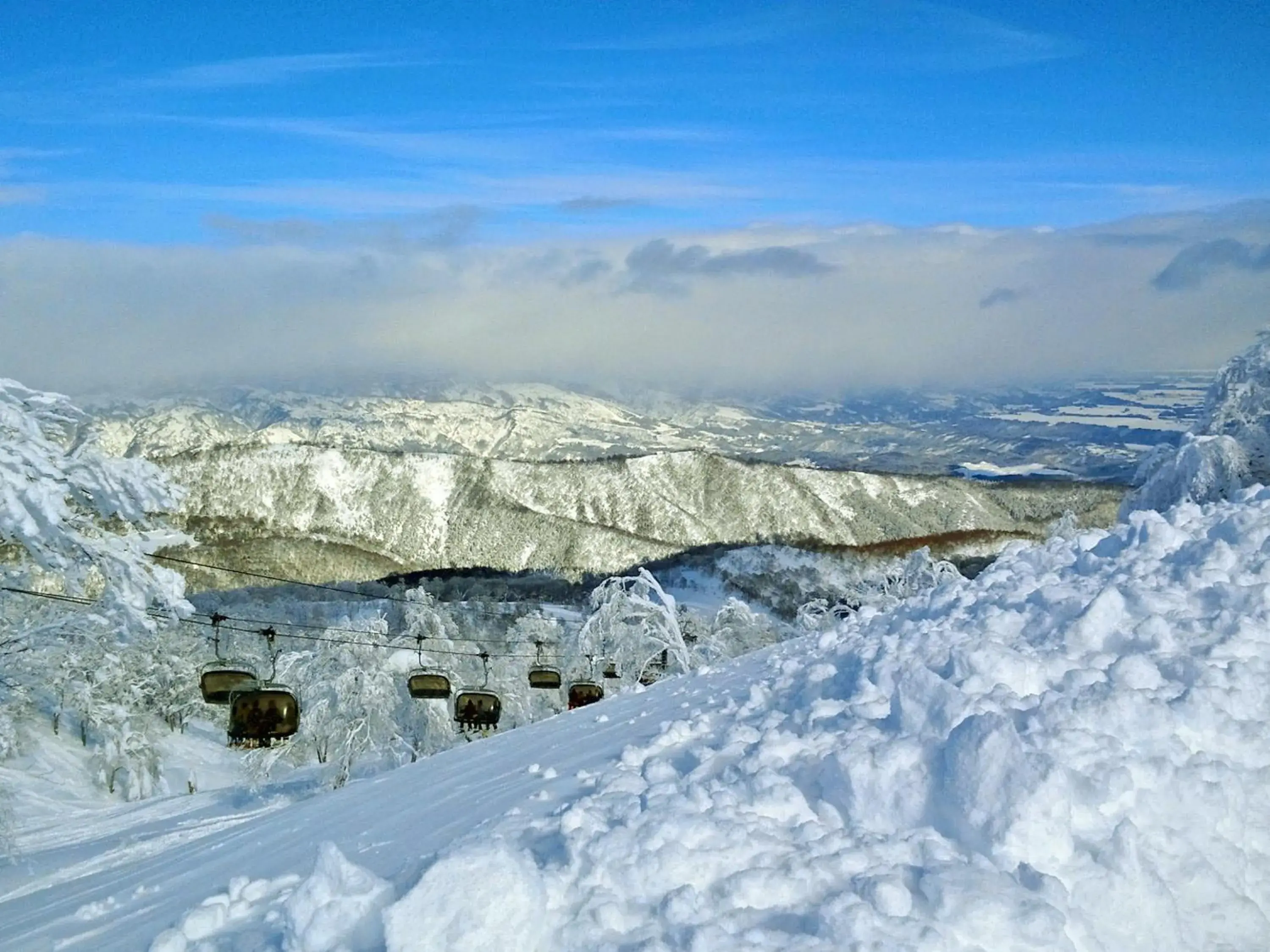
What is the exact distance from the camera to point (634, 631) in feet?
97.8

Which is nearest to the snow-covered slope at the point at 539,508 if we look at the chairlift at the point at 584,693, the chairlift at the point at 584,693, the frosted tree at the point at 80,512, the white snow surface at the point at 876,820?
the chairlift at the point at 584,693

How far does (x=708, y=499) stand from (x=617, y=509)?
16.6 m

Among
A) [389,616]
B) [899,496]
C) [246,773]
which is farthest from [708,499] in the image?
[246,773]

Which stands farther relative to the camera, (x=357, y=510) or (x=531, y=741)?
(x=357, y=510)

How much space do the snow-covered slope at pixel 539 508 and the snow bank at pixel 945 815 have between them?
4488 inches

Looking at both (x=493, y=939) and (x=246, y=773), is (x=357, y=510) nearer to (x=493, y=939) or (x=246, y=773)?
(x=246, y=773)

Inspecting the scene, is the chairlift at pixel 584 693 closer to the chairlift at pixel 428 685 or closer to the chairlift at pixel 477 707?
the chairlift at pixel 477 707

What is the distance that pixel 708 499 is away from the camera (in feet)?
574

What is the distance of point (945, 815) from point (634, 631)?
81.8 feet

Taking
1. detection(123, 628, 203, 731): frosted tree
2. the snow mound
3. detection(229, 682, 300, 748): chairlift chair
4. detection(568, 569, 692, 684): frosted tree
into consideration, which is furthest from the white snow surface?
detection(123, 628, 203, 731): frosted tree

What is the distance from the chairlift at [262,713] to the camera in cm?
1557

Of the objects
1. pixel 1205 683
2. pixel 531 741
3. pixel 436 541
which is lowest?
pixel 436 541

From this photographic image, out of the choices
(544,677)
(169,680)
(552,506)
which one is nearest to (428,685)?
(544,677)

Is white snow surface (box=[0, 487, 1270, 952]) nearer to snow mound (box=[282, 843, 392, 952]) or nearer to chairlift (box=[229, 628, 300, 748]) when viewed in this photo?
snow mound (box=[282, 843, 392, 952])
